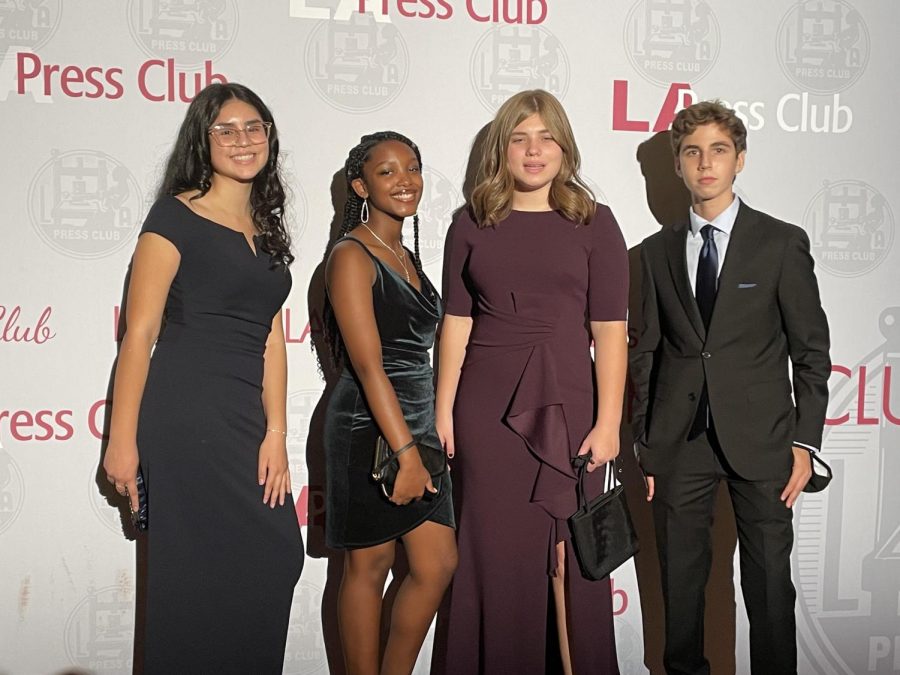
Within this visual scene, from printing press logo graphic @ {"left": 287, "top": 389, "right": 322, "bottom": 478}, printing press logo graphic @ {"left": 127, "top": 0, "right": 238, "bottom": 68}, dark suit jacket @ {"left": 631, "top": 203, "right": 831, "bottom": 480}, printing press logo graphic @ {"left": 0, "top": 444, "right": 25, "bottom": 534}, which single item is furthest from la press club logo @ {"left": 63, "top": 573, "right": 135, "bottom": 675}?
dark suit jacket @ {"left": 631, "top": 203, "right": 831, "bottom": 480}

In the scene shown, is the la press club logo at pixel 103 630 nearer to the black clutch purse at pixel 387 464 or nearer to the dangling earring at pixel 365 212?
the black clutch purse at pixel 387 464

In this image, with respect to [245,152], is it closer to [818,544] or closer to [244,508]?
[244,508]

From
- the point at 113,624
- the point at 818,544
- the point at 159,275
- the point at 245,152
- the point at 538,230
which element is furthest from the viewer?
the point at 818,544

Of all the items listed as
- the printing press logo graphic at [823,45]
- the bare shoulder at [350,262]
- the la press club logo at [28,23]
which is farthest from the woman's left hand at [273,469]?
the printing press logo graphic at [823,45]

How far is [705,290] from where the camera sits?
2654 millimetres

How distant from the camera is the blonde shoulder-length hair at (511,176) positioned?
102 inches

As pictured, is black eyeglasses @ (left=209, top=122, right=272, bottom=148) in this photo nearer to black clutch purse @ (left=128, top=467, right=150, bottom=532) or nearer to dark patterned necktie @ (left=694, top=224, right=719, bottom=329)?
black clutch purse @ (left=128, top=467, right=150, bottom=532)

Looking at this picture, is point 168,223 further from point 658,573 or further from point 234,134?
point 658,573

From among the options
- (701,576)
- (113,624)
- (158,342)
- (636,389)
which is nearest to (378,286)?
(158,342)

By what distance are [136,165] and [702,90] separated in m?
2.00

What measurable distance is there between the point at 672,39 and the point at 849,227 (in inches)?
38.0

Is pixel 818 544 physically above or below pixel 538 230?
below

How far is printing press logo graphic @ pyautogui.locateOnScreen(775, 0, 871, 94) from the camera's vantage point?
10.5 feet

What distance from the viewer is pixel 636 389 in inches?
110
